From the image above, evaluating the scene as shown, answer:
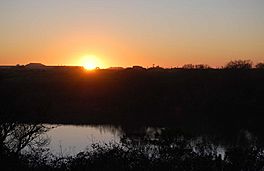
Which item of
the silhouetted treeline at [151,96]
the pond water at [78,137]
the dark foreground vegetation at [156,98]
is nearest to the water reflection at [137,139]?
the pond water at [78,137]

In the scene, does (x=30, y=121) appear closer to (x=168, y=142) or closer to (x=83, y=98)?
(x=168, y=142)

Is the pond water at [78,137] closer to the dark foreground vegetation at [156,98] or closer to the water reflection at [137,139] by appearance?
the water reflection at [137,139]

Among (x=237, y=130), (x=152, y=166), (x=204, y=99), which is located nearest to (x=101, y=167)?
(x=152, y=166)

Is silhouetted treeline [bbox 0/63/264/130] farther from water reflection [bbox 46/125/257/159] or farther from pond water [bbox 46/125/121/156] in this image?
water reflection [bbox 46/125/257/159]

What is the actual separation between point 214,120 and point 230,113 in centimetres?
784

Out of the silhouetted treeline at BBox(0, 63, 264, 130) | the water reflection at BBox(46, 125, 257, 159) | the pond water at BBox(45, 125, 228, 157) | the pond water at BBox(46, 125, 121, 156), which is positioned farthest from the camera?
the silhouetted treeline at BBox(0, 63, 264, 130)

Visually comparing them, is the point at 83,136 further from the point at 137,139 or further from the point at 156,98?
the point at 156,98

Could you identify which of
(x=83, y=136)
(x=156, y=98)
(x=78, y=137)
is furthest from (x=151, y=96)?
(x=78, y=137)

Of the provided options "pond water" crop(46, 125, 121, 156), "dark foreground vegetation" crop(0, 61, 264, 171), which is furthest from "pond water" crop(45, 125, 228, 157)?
"dark foreground vegetation" crop(0, 61, 264, 171)

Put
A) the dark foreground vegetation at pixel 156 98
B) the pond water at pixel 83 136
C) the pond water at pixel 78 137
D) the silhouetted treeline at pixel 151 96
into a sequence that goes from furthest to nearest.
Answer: the silhouetted treeline at pixel 151 96 → the dark foreground vegetation at pixel 156 98 → the pond water at pixel 78 137 → the pond water at pixel 83 136

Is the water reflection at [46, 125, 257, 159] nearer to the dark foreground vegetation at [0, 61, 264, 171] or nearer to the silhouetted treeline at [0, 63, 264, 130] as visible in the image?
the dark foreground vegetation at [0, 61, 264, 171]

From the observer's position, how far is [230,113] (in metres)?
64.5

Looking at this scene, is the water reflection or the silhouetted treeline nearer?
the water reflection

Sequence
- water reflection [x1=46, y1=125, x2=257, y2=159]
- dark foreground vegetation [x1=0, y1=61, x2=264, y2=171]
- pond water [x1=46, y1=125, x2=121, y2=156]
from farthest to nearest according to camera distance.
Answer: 1. dark foreground vegetation [x1=0, y1=61, x2=264, y2=171]
2. pond water [x1=46, y1=125, x2=121, y2=156]
3. water reflection [x1=46, y1=125, x2=257, y2=159]
